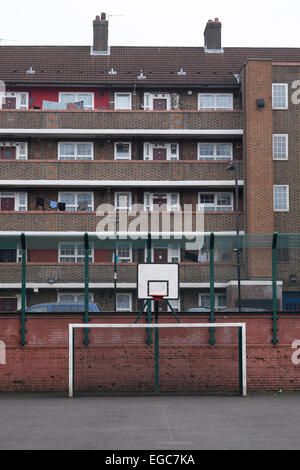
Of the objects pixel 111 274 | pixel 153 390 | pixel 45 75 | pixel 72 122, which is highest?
pixel 45 75

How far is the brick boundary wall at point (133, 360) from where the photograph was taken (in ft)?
59.2

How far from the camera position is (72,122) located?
41.4 m

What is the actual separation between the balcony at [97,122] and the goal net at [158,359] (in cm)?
2437

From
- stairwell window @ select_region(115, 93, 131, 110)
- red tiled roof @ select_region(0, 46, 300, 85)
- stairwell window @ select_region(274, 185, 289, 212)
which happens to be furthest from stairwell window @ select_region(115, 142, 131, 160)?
stairwell window @ select_region(274, 185, 289, 212)

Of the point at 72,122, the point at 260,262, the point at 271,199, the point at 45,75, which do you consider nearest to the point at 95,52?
the point at 45,75

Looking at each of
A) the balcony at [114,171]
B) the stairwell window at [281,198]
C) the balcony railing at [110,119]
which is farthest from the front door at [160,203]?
the stairwell window at [281,198]

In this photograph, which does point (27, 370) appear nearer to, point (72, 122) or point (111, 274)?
point (111, 274)

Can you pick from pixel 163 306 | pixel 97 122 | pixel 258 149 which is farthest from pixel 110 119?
pixel 163 306

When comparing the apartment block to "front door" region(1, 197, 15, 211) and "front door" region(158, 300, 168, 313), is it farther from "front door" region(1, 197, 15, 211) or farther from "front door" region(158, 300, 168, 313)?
"front door" region(158, 300, 168, 313)

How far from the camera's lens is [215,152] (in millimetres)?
43031

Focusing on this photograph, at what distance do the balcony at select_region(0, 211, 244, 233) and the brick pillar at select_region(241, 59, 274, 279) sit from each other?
1.41 m
